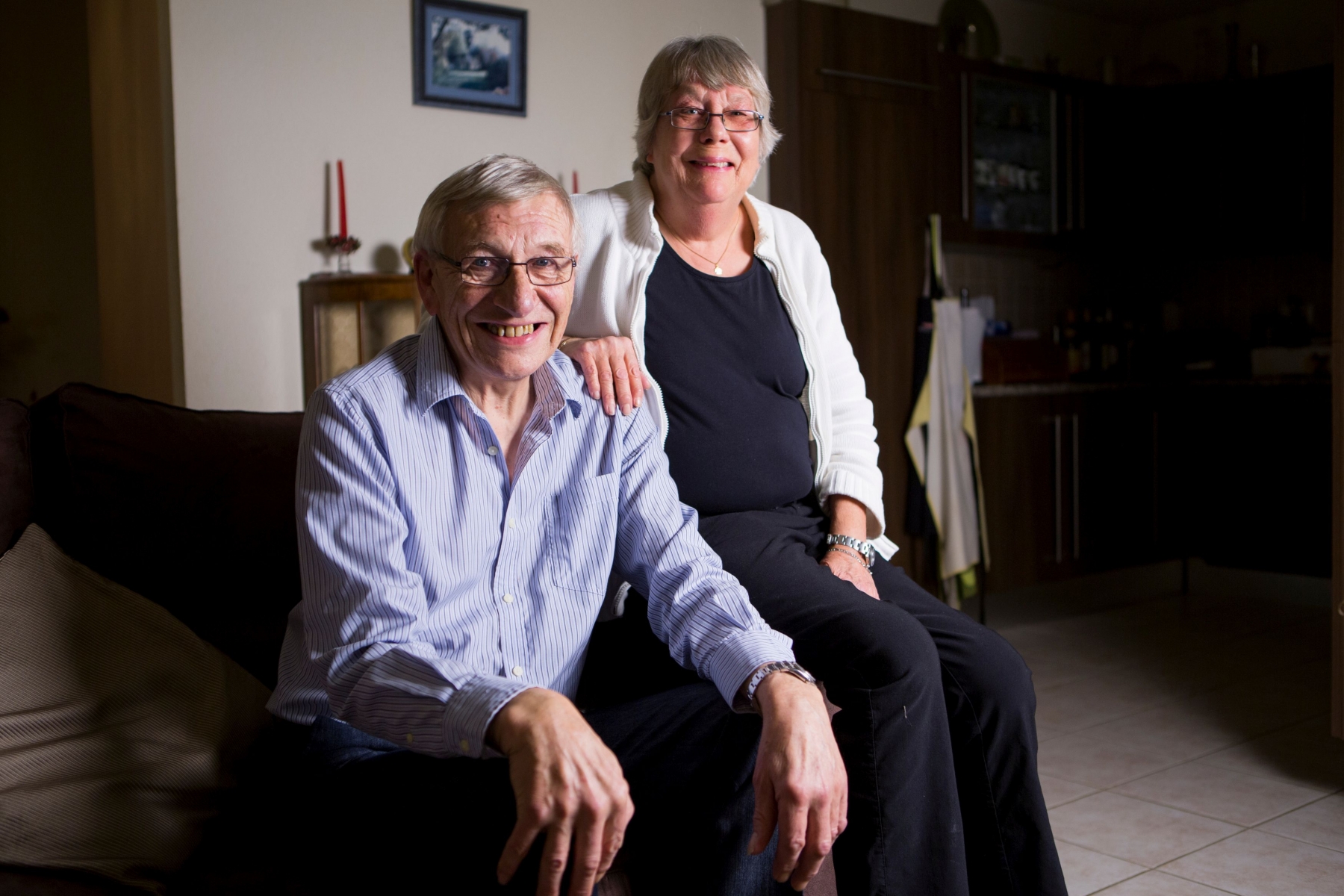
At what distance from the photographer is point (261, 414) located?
1.70m

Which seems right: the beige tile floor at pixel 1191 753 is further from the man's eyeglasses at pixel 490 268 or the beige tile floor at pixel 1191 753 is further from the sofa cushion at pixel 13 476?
the sofa cushion at pixel 13 476

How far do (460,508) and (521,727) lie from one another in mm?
341

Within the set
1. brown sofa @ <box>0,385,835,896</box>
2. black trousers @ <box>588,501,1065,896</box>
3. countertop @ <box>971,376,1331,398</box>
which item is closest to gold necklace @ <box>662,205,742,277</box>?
black trousers @ <box>588,501,1065,896</box>

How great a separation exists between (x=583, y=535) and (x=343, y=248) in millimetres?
1962

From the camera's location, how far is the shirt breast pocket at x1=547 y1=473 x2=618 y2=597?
1399mm

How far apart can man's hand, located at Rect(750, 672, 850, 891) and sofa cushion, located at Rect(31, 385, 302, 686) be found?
72 centimetres

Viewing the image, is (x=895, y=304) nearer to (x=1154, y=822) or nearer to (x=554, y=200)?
(x=1154, y=822)

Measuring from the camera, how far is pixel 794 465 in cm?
171

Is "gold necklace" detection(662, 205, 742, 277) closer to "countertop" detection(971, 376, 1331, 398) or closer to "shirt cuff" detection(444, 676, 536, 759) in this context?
"shirt cuff" detection(444, 676, 536, 759)

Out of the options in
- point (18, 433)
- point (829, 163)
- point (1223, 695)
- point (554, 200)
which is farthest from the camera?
point (829, 163)

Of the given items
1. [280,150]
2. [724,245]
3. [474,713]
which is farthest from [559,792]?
[280,150]

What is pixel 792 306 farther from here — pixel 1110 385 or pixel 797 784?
pixel 1110 385

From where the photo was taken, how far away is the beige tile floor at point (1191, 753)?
85.7 inches

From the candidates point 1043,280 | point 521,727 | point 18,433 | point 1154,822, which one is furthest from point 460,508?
point 1043,280
